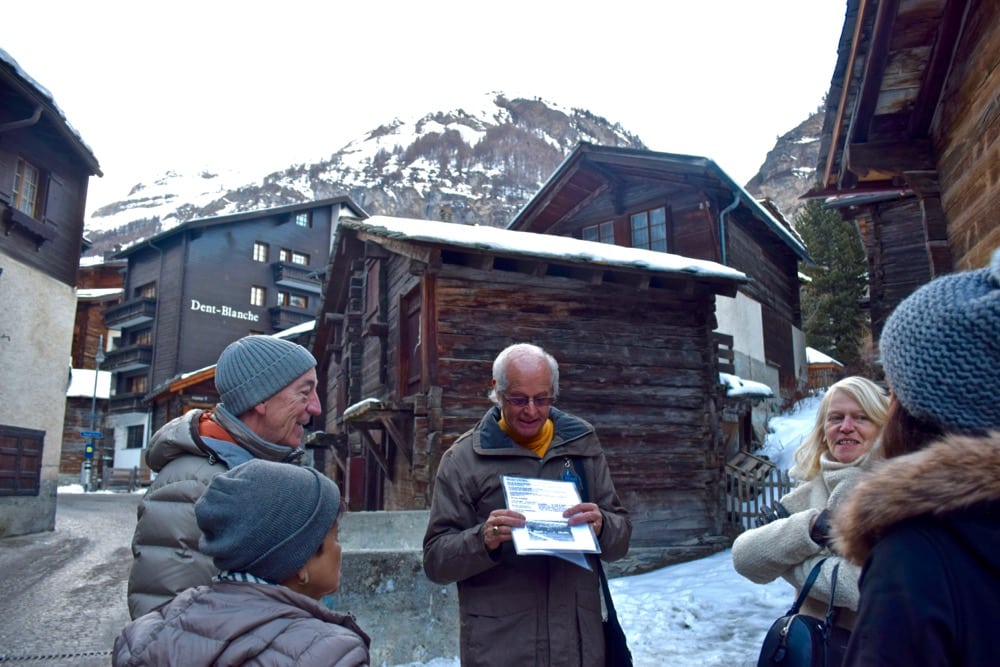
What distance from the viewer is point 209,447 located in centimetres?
239

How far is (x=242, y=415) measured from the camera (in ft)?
8.73

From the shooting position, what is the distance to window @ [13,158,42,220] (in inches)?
596

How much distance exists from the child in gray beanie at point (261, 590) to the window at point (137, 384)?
1607 inches

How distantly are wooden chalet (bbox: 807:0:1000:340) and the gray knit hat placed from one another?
467 centimetres

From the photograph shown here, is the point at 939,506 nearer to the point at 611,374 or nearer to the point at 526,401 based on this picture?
the point at 526,401

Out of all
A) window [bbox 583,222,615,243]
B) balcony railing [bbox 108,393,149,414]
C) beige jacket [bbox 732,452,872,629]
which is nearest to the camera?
beige jacket [bbox 732,452,872,629]

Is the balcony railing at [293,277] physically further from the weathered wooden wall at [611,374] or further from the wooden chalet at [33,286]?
the weathered wooden wall at [611,374]

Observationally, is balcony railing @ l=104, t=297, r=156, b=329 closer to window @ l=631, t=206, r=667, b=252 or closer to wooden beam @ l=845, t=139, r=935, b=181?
window @ l=631, t=206, r=667, b=252

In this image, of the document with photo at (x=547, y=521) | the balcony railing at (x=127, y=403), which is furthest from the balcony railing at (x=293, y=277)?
the document with photo at (x=547, y=521)

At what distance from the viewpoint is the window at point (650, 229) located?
55.5 ft

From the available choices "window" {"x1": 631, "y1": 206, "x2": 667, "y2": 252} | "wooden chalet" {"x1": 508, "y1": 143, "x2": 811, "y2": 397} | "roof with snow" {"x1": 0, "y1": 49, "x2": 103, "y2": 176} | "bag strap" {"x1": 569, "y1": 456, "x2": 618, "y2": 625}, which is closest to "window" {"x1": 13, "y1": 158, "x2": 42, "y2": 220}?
"roof with snow" {"x1": 0, "y1": 49, "x2": 103, "y2": 176}

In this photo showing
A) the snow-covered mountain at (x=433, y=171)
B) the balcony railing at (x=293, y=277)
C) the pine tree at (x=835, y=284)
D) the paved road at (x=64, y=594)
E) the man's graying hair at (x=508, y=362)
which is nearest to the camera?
the man's graying hair at (x=508, y=362)

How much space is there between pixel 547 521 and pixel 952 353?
76.0 inches

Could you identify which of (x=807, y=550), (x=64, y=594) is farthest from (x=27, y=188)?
(x=807, y=550)
